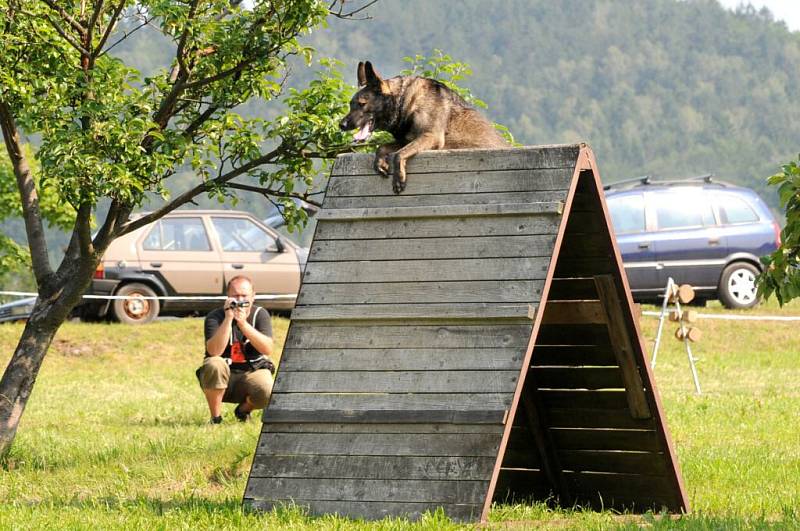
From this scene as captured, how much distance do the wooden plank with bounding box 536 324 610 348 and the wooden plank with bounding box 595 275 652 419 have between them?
20 centimetres

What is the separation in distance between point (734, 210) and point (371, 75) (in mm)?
13520

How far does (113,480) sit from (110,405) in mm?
4736

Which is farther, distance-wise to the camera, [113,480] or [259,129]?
[259,129]

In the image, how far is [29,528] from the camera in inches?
233

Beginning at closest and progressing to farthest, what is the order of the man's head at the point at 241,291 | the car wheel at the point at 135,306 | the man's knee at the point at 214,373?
the man's head at the point at 241,291
the man's knee at the point at 214,373
the car wheel at the point at 135,306

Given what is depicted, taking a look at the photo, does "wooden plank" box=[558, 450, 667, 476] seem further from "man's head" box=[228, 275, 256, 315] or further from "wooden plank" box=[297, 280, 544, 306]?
"man's head" box=[228, 275, 256, 315]

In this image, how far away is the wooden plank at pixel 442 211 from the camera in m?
5.70

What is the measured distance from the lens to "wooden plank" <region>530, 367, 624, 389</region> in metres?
6.51

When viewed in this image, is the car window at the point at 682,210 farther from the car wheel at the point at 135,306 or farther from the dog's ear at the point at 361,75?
the dog's ear at the point at 361,75

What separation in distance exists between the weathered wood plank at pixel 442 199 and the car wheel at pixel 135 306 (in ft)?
40.8

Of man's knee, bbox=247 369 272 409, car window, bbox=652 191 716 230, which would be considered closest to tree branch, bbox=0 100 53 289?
man's knee, bbox=247 369 272 409

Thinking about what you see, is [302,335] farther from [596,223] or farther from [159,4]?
[159,4]

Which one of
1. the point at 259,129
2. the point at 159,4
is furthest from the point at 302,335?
the point at 259,129

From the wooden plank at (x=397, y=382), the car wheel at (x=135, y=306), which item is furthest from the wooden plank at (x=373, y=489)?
the car wheel at (x=135, y=306)
